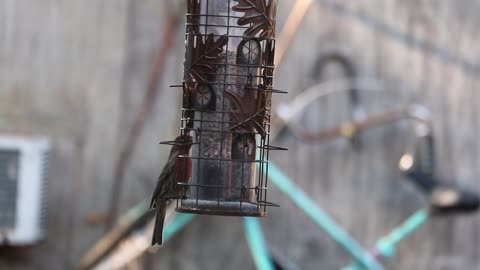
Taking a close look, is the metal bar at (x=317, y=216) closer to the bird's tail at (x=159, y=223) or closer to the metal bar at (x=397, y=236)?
the metal bar at (x=397, y=236)

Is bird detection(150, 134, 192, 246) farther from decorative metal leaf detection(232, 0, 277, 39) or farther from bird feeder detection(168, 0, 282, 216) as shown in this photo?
decorative metal leaf detection(232, 0, 277, 39)

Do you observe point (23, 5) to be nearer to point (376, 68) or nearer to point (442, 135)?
point (376, 68)

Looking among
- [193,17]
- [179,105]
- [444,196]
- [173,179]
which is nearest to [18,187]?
[179,105]

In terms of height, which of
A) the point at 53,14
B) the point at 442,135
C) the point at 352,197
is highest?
the point at 53,14

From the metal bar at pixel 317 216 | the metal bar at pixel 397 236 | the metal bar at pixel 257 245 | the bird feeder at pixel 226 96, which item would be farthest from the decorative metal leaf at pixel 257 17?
the metal bar at pixel 397 236

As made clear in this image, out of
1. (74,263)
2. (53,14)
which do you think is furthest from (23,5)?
(74,263)

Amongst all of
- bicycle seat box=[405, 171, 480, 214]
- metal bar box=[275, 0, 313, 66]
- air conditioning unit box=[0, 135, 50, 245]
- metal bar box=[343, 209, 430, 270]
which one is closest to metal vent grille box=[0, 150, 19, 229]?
air conditioning unit box=[0, 135, 50, 245]

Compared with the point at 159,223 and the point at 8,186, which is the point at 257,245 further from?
the point at 159,223
